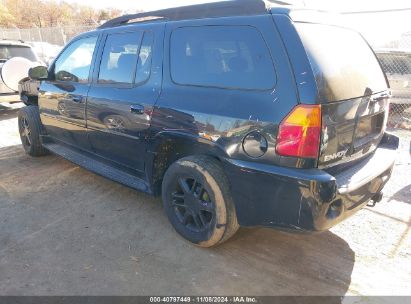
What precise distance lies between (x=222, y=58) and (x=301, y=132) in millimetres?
861

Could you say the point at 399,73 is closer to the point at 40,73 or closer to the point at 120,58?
the point at 120,58

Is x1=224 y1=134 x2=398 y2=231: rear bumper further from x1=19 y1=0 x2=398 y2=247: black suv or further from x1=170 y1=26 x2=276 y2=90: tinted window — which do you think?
x1=170 y1=26 x2=276 y2=90: tinted window

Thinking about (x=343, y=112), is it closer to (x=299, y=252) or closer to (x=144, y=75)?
(x=299, y=252)

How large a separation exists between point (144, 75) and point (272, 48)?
1.30 meters

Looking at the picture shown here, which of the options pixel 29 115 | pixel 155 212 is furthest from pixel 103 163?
pixel 29 115

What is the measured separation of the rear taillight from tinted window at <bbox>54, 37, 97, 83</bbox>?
2.49 meters

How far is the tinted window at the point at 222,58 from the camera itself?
2.51m

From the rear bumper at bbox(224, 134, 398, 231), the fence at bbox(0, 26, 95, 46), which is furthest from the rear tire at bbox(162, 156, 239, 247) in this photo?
the fence at bbox(0, 26, 95, 46)

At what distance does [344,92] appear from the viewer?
251 centimetres

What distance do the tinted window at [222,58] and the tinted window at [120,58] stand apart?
0.52 m

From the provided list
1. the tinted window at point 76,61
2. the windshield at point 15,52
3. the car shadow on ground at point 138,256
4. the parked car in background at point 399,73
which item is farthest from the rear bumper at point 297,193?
the windshield at point 15,52

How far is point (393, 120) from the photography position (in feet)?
24.8

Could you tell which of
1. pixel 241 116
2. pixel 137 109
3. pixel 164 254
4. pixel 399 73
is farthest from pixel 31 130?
pixel 399 73

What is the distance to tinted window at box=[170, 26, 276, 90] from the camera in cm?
251
